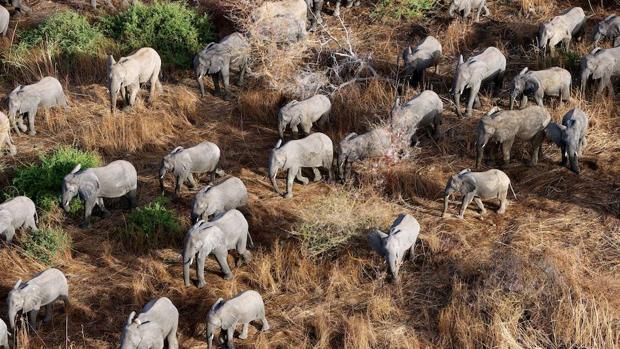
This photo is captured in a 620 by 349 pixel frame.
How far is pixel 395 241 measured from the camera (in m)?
10.9

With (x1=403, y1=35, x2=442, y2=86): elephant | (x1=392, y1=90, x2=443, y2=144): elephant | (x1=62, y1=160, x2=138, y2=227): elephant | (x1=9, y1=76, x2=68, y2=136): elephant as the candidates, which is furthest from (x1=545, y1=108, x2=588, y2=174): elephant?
(x1=9, y1=76, x2=68, y2=136): elephant

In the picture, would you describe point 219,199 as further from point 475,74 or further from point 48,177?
point 475,74

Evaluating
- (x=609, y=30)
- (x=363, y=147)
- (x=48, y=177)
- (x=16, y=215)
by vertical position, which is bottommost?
(x=48, y=177)

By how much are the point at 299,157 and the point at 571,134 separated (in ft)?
12.1

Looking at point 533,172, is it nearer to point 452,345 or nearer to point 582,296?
point 582,296

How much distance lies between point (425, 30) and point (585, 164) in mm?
5046

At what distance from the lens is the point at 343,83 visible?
15.2 metres

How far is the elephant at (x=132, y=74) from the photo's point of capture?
587 inches

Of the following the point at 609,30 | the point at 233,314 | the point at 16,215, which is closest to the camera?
the point at 233,314

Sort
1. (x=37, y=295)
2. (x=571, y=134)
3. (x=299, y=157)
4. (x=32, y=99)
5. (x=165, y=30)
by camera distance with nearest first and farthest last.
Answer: (x=37, y=295)
(x=571, y=134)
(x=299, y=157)
(x=32, y=99)
(x=165, y=30)

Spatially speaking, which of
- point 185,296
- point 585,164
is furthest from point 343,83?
point 185,296

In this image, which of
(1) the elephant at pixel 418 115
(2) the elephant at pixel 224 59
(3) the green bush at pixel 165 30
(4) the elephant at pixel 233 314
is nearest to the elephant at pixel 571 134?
(1) the elephant at pixel 418 115

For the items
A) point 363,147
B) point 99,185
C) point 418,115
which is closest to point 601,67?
point 418,115

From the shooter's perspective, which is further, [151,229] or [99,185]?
[99,185]
